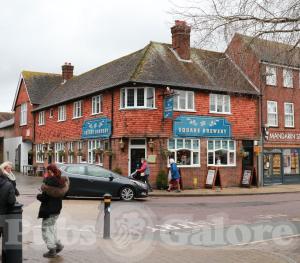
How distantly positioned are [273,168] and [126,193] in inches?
558

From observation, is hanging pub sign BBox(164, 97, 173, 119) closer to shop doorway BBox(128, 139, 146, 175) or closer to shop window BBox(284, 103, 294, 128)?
shop doorway BBox(128, 139, 146, 175)

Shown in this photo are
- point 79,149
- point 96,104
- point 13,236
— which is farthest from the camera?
point 79,149

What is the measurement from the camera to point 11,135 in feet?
154

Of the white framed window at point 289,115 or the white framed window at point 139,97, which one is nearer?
the white framed window at point 139,97

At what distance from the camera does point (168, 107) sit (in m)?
24.5

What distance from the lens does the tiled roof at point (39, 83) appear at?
40.4 metres

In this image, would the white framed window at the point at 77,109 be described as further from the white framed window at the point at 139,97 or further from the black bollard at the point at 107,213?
the black bollard at the point at 107,213

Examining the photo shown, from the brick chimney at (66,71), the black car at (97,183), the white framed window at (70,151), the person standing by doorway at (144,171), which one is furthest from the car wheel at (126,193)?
the brick chimney at (66,71)

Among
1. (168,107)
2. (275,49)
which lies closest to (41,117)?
(168,107)

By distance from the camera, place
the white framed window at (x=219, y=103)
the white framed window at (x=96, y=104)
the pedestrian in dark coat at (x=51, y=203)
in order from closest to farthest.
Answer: the pedestrian in dark coat at (x=51, y=203) → the white framed window at (x=219, y=103) → the white framed window at (x=96, y=104)

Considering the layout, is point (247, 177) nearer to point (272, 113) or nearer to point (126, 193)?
point (272, 113)

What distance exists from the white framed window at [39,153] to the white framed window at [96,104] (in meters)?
9.89

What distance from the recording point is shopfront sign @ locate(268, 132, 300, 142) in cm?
2941

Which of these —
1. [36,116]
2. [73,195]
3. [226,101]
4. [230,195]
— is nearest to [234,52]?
[73,195]
